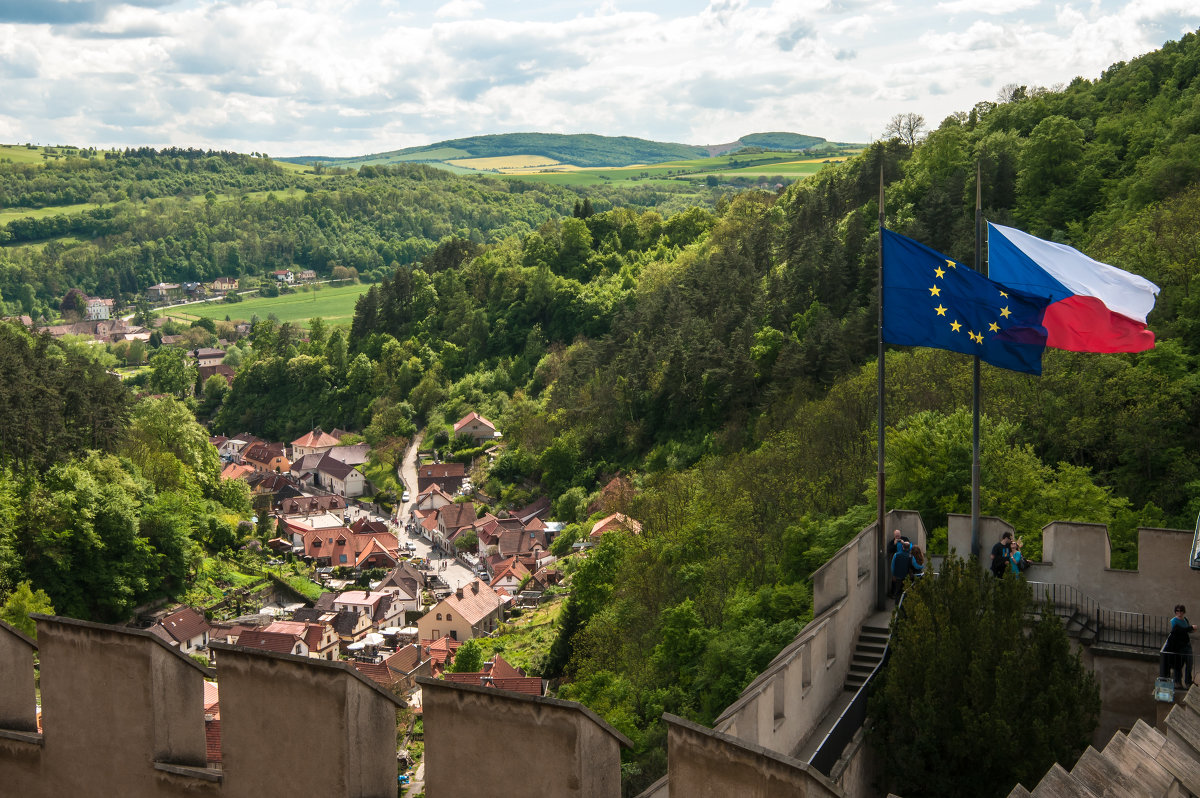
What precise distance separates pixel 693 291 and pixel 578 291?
28.5 metres

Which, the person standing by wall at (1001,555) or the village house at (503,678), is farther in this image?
the village house at (503,678)

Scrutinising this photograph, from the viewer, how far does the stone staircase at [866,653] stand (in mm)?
17531

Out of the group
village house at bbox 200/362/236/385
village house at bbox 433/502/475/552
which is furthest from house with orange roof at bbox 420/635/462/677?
village house at bbox 200/362/236/385

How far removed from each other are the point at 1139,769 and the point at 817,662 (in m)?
7.07

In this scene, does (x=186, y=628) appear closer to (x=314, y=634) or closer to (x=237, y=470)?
(x=314, y=634)

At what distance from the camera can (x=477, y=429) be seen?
116000 mm

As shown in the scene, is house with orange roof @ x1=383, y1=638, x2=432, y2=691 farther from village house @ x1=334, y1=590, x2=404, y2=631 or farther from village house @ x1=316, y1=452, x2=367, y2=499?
village house @ x1=316, y1=452, x2=367, y2=499

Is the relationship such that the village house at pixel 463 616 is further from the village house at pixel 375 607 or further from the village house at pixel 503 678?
the village house at pixel 503 678

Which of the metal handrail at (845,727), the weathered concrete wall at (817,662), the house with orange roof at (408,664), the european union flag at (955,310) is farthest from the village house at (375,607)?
the metal handrail at (845,727)

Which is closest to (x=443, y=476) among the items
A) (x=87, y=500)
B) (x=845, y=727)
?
(x=87, y=500)

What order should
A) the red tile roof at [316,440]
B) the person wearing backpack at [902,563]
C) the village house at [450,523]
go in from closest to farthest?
the person wearing backpack at [902,563], the village house at [450,523], the red tile roof at [316,440]

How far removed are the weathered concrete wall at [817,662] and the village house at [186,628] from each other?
5626cm

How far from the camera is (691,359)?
80000mm

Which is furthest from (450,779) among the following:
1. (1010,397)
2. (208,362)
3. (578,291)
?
(208,362)
